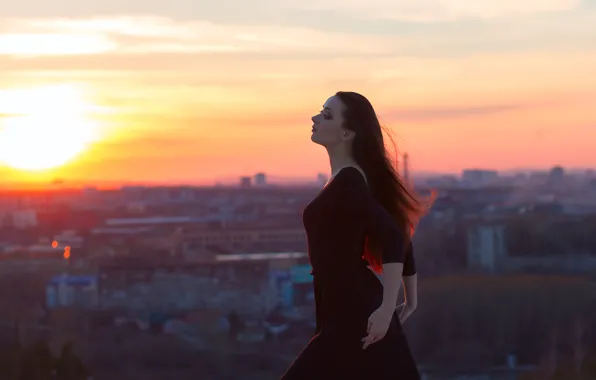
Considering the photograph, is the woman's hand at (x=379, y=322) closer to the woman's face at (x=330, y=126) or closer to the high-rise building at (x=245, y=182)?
the woman's face at (x=330, y=126)

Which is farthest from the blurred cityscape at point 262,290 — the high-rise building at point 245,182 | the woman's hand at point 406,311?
the woman's hand at point 406,311

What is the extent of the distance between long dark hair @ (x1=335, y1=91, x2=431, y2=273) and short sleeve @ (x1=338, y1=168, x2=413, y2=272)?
4 centimetres

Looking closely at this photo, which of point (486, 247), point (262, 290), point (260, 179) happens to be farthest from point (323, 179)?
point (260, 179)

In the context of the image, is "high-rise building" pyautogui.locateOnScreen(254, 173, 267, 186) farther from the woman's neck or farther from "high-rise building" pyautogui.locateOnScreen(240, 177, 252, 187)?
the woman's neck

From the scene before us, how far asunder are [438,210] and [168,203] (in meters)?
24.8

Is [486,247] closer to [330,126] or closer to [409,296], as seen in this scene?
[409,296]

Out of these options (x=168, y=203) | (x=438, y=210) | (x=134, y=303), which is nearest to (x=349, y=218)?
(x=134, y=303)

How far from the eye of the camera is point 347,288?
230cm

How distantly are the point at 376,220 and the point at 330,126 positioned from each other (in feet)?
0.59

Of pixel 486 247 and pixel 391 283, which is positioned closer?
pixel 391 283

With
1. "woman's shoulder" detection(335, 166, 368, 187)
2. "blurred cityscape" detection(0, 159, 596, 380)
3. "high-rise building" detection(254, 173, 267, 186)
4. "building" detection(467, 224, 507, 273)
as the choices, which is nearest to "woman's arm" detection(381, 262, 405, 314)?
"woman's shoulder" detection(335, 166, 368, 187)

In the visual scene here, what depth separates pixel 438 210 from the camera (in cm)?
5603

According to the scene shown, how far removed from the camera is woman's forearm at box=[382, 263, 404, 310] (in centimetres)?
224

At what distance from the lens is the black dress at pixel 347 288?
2291mm
